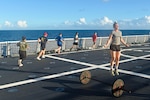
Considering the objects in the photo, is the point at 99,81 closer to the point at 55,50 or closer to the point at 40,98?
the point at 40,98

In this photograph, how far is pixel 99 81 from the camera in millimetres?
9602

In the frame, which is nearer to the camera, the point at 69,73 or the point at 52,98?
the point at 52,98

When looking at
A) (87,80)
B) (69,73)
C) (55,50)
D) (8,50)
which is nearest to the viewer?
(87,80)

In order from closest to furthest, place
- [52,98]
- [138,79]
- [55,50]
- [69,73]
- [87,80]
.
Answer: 1. [52,98]
2. [87,80]
3. [138,79]
4. [69,73]
5. [55,50]

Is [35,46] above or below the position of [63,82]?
above

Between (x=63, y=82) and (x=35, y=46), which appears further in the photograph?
(x=35, y=46)

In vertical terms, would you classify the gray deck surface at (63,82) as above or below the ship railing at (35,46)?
below

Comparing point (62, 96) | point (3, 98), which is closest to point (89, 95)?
point (62, 96)

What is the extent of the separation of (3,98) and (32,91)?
1099 mm

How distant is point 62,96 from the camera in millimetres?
7590

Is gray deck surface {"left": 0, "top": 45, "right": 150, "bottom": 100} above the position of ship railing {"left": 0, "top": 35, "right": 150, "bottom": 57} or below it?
below

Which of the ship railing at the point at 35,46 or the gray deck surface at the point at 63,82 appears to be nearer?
the gray deck surface at the point at 63,82

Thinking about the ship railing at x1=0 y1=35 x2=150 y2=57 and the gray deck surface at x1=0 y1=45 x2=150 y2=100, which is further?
the ship railing at x1=0 y1=35 x2=150 y2=57

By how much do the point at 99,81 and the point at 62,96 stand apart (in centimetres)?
248
